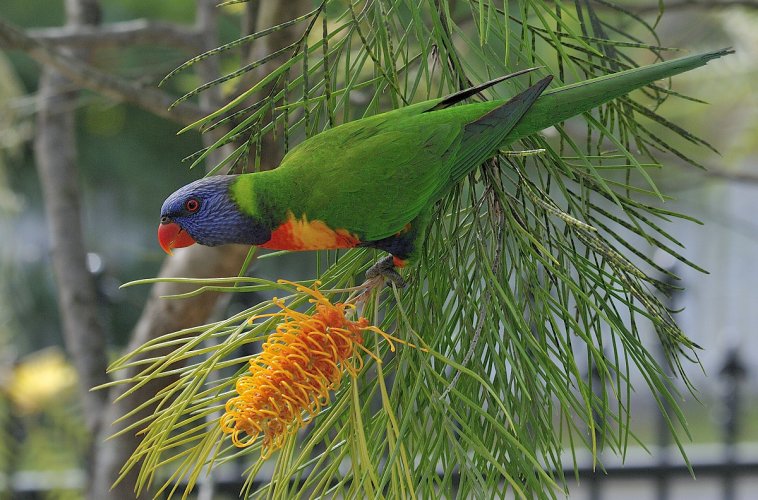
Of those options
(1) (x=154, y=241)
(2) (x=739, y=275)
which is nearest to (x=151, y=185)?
(1) (x=154, y=241)

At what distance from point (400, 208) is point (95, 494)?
2.27ft

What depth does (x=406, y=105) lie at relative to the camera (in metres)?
0.43

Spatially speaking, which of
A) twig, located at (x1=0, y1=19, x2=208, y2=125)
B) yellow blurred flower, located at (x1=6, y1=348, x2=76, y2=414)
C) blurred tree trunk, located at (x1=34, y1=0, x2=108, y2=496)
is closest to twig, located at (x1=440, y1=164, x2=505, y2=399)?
twig, located at (x1=0, y1=19, x2=208, y2=125)

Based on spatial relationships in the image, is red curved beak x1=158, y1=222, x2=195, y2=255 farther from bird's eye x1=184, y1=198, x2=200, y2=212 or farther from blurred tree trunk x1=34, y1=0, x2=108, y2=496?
blurred tree trunk x1=34, y1=0, x2=108, y2=496

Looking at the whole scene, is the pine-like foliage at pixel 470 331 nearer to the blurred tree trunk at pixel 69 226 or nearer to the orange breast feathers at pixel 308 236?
the orange breast feathers at pixel 308 236

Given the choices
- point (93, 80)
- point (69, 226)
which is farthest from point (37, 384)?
point (93, 80)

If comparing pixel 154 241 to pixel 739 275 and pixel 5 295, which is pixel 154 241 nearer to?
pixel 5 295

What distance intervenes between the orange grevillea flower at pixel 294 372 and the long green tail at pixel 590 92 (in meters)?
0.13

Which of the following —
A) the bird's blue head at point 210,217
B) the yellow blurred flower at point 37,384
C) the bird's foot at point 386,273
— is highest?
the bird's blue head at point 210,217

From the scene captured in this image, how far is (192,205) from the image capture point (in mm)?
425

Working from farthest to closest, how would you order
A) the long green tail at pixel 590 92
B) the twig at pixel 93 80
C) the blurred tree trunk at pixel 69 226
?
the blurred tree trunk at pixel 69 226
the twig at pixel 93 80
the long green tail at pixel 590 92

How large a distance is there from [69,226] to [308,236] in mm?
855

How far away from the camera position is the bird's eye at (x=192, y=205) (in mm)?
423

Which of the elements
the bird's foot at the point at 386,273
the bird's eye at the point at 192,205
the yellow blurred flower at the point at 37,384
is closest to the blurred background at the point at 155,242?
the yellow blurred flower at the point at 37,384
